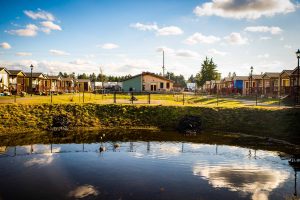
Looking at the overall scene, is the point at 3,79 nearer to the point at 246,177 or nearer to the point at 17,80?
the point at 17,80

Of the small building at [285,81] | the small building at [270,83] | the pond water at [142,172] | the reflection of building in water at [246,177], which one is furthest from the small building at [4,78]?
the small building at [270,83]

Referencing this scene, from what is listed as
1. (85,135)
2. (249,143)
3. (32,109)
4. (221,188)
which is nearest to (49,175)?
(221,188)

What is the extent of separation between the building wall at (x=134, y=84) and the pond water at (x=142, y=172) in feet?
160

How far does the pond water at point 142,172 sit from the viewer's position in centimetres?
1100

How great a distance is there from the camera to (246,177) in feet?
42.2

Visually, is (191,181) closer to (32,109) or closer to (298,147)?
(298,147)

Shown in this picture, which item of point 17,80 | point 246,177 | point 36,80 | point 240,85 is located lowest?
point 246,177

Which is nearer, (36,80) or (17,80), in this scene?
(17,80)

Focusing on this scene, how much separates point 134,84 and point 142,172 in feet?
184

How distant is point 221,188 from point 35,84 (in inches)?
2455

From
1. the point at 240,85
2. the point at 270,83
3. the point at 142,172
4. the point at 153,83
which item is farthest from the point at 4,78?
the point at 240,85

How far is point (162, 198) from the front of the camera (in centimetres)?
1048

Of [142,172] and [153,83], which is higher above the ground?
[153,83]

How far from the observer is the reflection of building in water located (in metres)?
11.4
